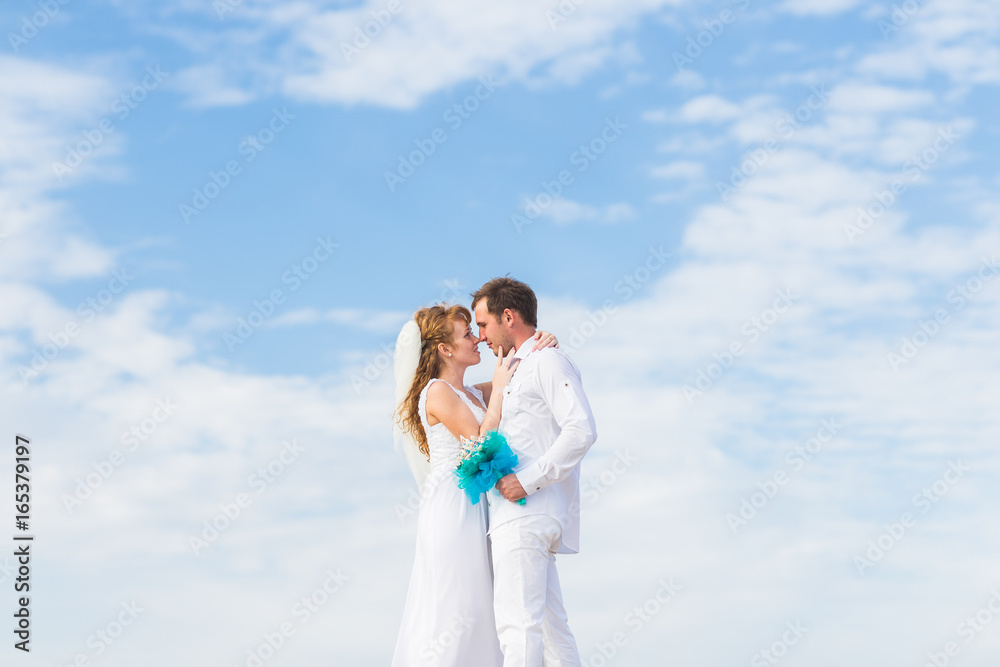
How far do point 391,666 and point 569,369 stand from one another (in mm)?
2633

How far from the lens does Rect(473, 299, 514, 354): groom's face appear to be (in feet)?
19.5

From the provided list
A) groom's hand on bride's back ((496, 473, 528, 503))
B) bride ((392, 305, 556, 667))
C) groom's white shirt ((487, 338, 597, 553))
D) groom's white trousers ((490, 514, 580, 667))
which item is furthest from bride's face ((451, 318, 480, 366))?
groom's white trousers ((490, 514, 580, 667))

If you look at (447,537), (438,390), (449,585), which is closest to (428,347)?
(438,390)

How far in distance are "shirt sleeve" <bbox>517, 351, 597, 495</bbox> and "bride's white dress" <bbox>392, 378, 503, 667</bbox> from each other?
1153 mm

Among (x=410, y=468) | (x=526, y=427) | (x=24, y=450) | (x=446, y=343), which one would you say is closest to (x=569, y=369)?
(x=526, y=427)

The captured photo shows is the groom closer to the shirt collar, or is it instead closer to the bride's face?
the shirt collar

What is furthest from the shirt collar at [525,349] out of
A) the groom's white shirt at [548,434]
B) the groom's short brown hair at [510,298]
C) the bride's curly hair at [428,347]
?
the bride's curly hair at [428,347]

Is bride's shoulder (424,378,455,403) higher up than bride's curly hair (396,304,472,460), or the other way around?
bride's curly hair (396,304,472,460)

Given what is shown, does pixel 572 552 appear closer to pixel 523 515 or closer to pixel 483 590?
pixel 523 515

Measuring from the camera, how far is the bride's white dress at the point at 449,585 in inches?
255

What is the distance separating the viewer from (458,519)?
259 inches

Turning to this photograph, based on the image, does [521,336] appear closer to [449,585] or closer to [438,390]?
[438,390]

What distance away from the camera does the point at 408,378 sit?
698cm

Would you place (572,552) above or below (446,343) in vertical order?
below
